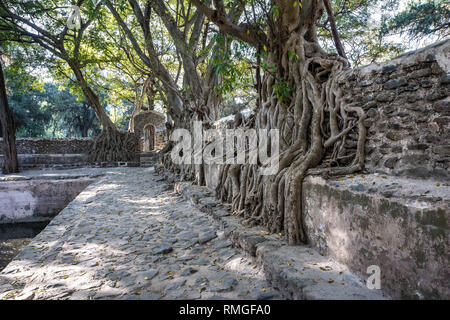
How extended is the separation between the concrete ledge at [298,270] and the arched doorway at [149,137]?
58.8ft

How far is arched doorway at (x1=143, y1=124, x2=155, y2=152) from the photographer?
66.7 feet

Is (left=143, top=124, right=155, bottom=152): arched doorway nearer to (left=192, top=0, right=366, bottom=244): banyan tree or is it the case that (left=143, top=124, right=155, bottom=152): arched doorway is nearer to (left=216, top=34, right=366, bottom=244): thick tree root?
(left=192, top=0, right=366, bottom=244): banyan tree

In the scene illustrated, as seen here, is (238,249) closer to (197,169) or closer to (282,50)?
(282,50)

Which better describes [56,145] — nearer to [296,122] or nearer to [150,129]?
[150,129]

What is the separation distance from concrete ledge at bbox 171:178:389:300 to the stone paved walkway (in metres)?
→ 0.14

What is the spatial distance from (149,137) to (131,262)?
18551 mm

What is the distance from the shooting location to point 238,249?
3.21 metres

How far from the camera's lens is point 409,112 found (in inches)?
94.3

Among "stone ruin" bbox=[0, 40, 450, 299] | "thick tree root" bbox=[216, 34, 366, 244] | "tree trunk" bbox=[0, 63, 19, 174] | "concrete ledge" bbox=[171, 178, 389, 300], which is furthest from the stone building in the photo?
"stone ruin" bbox=[0, 40, 450, 299]

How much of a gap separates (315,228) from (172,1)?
12070mm

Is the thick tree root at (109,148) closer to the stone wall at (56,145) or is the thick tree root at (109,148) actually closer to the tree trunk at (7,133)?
the stone wall at (56,145)

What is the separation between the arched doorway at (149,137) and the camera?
66.7 ft
